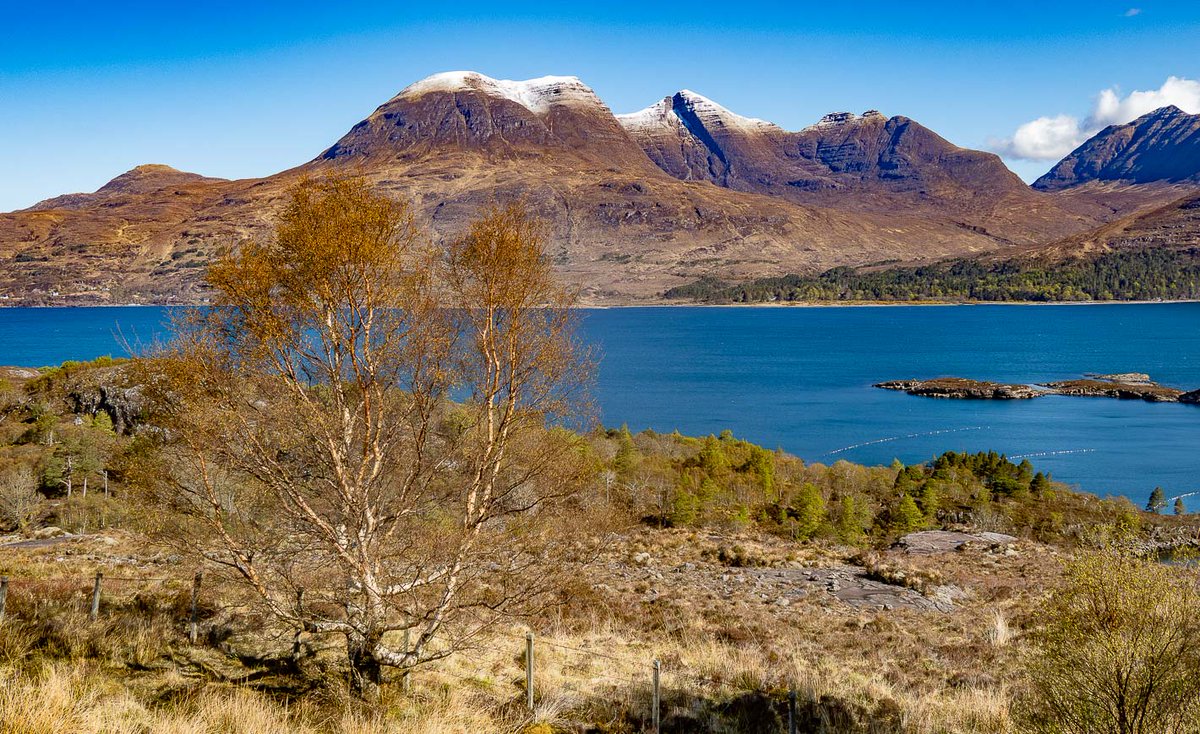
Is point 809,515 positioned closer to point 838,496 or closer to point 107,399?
point 838,496

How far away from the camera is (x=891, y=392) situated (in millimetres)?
92375

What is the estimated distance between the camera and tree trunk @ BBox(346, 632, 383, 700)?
8758mm

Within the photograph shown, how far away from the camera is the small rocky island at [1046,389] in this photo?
88750 mm

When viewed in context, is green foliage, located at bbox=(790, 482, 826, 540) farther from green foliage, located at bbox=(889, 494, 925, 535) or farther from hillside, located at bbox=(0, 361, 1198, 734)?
green foliage, located at bbox=(889, 494, 925, 535)

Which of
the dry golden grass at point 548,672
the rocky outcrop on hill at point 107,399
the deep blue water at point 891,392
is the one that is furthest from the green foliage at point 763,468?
the rocky outcrop on hill at point 107,399

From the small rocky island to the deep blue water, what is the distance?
9.80 feet

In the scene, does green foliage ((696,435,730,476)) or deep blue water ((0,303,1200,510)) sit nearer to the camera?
green foliage ((696,435,730,476))

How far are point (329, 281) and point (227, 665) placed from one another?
5572 millimetres

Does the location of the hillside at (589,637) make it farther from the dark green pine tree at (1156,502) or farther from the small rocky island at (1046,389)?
the small rocky island at (1046,389)

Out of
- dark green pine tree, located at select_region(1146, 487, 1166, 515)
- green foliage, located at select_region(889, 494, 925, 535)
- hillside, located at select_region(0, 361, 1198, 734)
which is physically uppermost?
hillside, located at select_region(0, 361, 1198, 734)

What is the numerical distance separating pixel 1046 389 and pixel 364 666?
10107cm

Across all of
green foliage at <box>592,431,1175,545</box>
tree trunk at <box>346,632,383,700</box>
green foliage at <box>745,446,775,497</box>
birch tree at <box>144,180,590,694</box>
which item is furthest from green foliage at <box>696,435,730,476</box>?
tree trunk at <box>346,632,383,700</box>

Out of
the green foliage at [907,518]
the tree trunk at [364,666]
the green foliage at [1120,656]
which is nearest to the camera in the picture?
the green foliage at [1120,656]

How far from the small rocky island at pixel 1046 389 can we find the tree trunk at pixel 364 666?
301 ft
